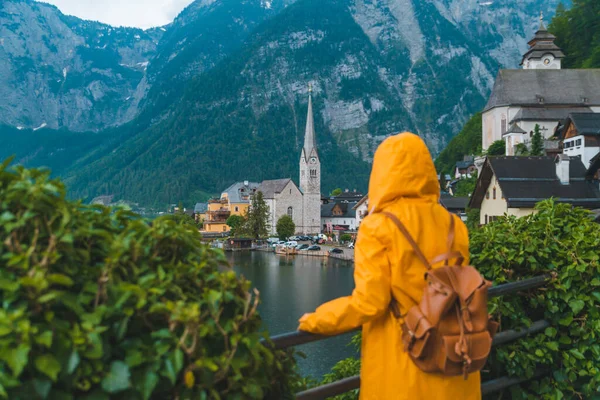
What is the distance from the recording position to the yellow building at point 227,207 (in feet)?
243

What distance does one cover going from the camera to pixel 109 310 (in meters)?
1.27

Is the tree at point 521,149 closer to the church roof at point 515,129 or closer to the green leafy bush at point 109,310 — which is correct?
the church roof at point 515,129

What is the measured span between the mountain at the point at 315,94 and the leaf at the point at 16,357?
105842 millimetres

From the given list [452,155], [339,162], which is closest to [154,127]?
[339,162]

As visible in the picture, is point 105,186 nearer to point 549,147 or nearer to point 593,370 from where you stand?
point 549,147

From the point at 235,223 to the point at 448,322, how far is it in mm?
66120

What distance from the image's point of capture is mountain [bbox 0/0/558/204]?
123438mm

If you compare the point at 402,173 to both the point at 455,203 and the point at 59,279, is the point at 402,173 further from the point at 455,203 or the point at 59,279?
the point at 455,203

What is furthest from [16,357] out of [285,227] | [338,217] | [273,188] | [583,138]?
[338,217]

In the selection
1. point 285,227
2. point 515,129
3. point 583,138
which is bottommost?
point 285,227

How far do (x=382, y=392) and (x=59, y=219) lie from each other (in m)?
1.30

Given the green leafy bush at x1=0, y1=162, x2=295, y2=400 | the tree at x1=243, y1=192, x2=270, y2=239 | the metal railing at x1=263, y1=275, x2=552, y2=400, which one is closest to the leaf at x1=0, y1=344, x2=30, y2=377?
the green leafy bush at x1=0, y1=162, x2=295, y2=400

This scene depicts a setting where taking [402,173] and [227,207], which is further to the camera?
[227,207]

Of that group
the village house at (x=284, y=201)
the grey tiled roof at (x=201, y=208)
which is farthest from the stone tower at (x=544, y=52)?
the grey tiled roof at (x=201, y=208)
